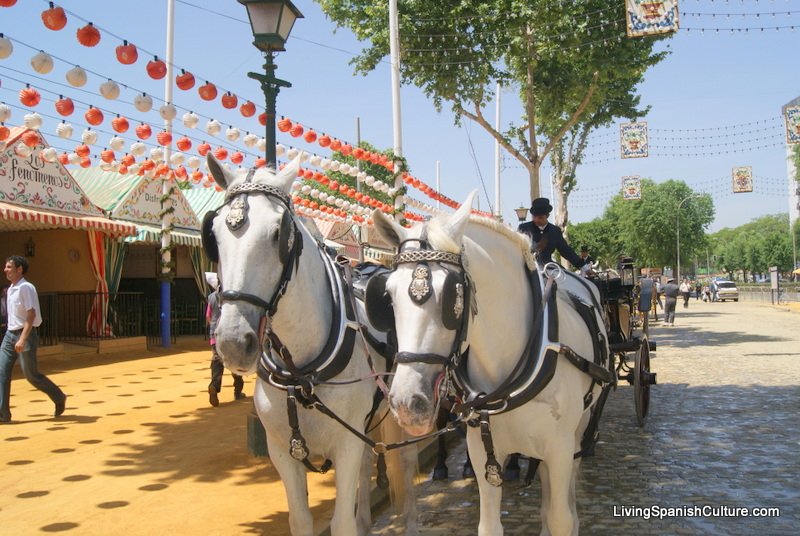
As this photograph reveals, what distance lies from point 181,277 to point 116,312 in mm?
4724

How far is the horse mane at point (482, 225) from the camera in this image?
2807 mm

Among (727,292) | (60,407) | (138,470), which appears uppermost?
(727,292)

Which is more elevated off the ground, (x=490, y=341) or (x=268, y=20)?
(x=268, y=20)

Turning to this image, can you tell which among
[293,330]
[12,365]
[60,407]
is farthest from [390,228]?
[60,407]

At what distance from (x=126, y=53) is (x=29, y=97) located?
139 cm

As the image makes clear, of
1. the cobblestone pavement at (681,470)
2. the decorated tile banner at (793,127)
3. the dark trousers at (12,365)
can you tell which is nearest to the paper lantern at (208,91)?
the dark trousers at (12,365)

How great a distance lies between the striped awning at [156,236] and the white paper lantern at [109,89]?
884 cm

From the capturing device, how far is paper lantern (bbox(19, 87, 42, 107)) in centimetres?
824

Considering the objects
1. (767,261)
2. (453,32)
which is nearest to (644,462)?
(453,32)

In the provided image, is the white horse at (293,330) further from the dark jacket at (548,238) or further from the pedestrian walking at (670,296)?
the pedestrian walking at (670,296)

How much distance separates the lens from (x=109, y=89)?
825cm

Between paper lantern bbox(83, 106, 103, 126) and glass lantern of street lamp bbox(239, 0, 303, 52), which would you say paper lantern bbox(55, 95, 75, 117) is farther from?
glass lantern of street lamp bbox(239, 0, 303, 52)

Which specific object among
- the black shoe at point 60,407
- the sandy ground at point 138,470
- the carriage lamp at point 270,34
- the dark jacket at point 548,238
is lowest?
the sandy ground at point 138,470

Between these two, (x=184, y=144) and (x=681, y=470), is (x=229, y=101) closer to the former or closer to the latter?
(x=184, y=144)
